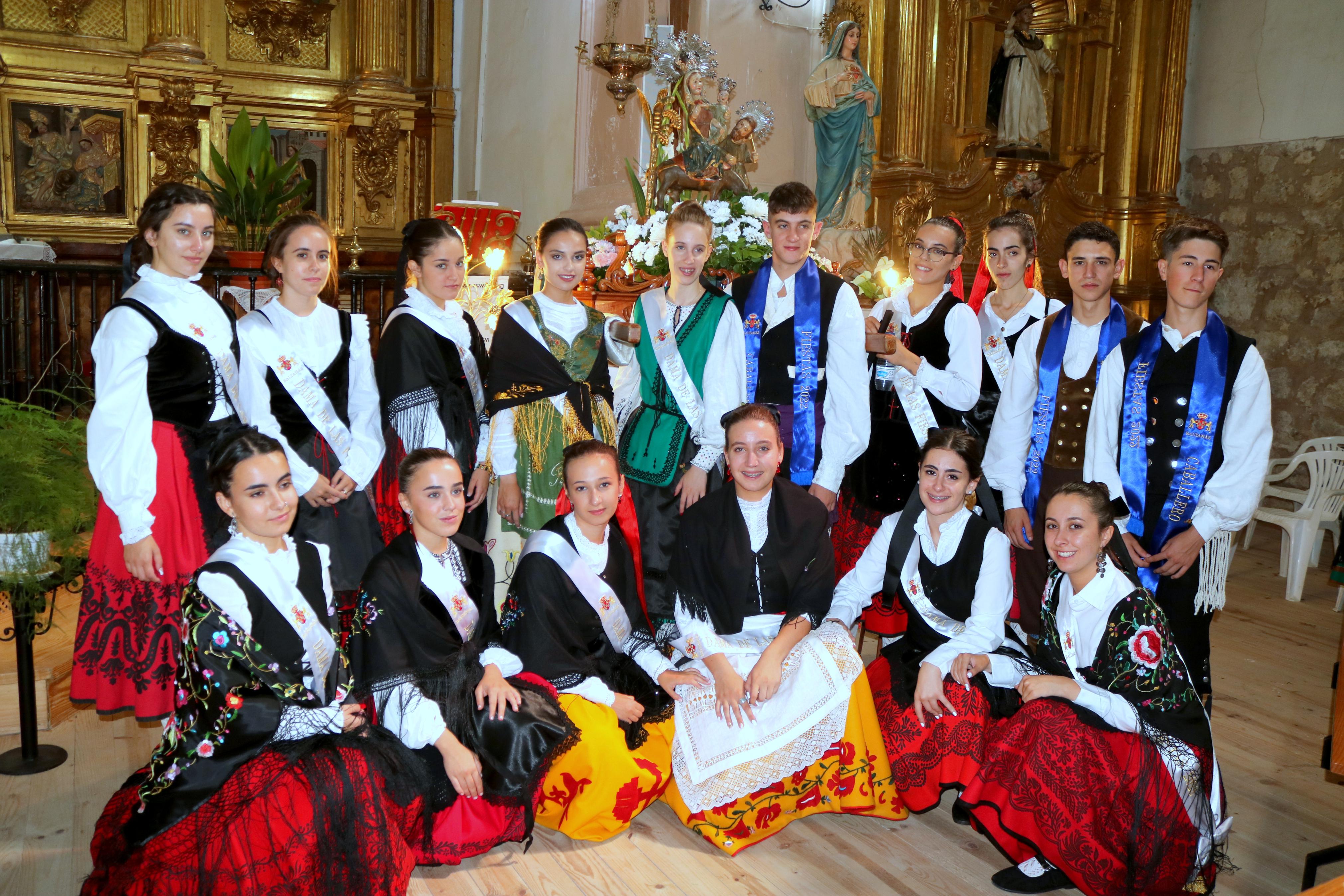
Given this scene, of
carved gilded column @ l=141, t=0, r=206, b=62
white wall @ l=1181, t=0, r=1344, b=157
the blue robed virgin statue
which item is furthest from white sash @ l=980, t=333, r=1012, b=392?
carved gilded column @ l=141, t=0, r=206, b=62

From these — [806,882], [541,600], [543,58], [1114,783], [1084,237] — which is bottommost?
[806,882]

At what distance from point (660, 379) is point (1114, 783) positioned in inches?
62.9

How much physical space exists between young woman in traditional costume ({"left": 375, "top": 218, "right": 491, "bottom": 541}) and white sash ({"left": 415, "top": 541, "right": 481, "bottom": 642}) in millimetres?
460

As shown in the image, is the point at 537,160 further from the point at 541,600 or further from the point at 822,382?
Answer: the point at 541,600

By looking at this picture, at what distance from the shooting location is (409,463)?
2502 millimetres

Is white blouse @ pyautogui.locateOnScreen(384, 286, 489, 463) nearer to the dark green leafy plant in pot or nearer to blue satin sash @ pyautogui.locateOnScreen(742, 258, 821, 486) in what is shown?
blue satin sash @ pyautogui.locateOnScreen(742, 258, 821, 486)

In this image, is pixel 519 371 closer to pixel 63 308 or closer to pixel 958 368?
pixel 958 368

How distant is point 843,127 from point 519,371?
15.9 ft

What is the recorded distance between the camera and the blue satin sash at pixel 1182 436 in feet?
9.15

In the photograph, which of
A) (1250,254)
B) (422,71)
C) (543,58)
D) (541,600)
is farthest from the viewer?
(422,71)

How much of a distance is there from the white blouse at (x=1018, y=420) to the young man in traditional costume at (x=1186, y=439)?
20cm

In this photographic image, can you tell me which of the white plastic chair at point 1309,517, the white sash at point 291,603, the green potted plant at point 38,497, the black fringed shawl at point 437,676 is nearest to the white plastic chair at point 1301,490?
the white plastic chair at point 1309,517

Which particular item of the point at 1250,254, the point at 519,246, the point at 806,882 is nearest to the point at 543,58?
the point at 519,246

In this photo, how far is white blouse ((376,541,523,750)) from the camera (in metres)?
2.36
